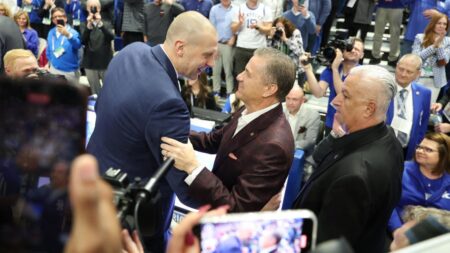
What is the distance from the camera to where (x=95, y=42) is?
19.5 ft

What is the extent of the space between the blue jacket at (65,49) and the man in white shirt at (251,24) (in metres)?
1.96

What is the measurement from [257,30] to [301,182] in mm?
2994

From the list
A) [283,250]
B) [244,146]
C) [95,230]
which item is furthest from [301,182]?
[95,230]

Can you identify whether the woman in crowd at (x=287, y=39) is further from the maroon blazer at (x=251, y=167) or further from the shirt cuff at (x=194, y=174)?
the shirt cuff at (x=194, y=174)

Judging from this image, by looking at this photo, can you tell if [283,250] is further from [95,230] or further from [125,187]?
[95,230]

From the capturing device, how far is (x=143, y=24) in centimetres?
666

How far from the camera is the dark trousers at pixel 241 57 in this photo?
600cm

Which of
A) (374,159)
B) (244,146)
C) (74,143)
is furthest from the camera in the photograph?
(244,146)

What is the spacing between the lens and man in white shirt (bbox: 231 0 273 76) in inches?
229

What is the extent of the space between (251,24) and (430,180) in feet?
11.0

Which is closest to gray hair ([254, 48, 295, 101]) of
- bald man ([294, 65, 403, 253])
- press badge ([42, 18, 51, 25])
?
bald man ([294, 65, 403, 253])

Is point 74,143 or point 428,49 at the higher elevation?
point 74,143


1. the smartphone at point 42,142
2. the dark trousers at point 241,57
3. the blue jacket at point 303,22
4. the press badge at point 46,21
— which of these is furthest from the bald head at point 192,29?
the press badge at point 46,21

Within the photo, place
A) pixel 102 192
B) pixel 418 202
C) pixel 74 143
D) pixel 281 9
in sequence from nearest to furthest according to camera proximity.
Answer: pixel 102 192
pixel 74 143
pixel 418 202
pixel 281 9
